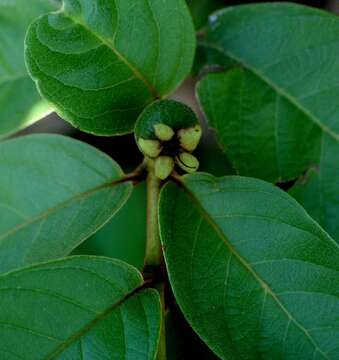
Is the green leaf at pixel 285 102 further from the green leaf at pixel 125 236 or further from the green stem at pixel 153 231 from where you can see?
the green leaf at pixel 125 236

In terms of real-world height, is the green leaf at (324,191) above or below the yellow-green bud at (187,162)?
below

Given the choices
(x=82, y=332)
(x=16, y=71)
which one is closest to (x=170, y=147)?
(x=82, y=332)

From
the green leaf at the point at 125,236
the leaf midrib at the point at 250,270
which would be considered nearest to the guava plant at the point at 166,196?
the leaf midrib at the point at 250,270

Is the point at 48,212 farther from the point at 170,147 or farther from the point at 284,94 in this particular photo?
the point at 284,94

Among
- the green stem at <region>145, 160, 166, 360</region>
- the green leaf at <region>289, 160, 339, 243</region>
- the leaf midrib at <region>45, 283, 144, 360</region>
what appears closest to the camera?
the leaf midrib at <region>45, 283, 144, 360</region>

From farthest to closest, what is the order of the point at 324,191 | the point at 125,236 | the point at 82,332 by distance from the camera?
the point at 125,236 → the point at 324,191 → the point at 82,332

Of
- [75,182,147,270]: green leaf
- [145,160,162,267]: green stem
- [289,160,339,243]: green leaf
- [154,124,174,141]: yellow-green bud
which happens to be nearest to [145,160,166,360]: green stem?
[145,160,162,267]: green stem

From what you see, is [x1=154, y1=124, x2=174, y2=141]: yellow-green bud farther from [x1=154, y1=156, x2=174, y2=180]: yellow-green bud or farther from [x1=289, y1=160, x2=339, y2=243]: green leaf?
[x1=289, y1=160, x2=339, y2=243]: green leaf
